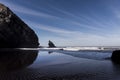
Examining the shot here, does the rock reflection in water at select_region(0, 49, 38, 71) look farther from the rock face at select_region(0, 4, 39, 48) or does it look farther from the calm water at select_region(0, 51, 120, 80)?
the rock face at select_region(0, 4, 39, 48)

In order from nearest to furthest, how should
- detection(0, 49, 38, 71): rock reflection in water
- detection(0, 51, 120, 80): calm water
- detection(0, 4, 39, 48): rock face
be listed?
detection(0, 51, 120, 80): calm water < detection(0, 49, 38, 71): rock reflection in water < detection(0, 4, 39, 48): rock face

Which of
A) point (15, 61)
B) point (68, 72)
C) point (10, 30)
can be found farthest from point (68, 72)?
point (10, 30)

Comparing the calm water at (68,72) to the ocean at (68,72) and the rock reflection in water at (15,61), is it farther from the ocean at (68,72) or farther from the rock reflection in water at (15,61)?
the rock reflection in water at (15,61)

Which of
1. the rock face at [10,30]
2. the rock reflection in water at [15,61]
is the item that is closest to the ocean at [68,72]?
the rock reflection in water at [15,61]

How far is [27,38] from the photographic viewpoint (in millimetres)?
84688

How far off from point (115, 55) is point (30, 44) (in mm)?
77136

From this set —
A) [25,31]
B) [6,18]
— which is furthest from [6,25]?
[25,31]

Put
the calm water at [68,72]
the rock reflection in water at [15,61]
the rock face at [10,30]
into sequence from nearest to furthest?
the calm water at [68,72] → the rock reflection in water at [15,61] → the rock face at [10,30]

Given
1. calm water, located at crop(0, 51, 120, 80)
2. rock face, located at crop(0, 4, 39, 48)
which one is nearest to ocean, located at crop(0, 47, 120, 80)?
calm water, located at crop(0, 51, 120, 80)

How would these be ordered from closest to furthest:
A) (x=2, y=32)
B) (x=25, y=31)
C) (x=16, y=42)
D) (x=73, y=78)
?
(x=73, y=78)
(x=2, y=32)
(x=16, y=42)
(x=25, y=31)

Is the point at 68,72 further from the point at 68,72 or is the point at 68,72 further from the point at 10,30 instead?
the point at 10,30

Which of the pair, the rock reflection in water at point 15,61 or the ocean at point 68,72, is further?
the rock reflection in water at point 15,61

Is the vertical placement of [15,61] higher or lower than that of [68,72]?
higher

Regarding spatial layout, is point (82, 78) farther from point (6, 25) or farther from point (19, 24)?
point (19, 24)
